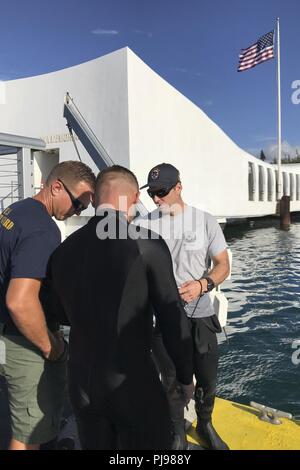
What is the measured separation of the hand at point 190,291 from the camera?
7.52 ft

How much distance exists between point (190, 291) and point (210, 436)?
3.15ft

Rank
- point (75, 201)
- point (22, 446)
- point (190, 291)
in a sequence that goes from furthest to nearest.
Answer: point (190, 291)
point (75, 201)
point (22, 446)

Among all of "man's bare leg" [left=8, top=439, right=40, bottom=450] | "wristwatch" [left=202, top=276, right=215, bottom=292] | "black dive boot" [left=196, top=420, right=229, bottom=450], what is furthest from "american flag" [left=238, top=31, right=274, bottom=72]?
A: "man's bare leg" [left=8, top=439, right=40, bottom=450]

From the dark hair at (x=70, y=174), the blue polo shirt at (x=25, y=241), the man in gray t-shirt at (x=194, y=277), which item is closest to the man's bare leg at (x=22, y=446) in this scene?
the blue polo shirt at (x=25, y=241)

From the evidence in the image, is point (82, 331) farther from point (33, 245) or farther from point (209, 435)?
point (209, 435)

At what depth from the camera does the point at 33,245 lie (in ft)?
5.45

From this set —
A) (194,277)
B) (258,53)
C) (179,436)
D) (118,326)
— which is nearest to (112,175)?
(118,326)

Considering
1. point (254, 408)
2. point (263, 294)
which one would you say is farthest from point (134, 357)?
point (263, 294)

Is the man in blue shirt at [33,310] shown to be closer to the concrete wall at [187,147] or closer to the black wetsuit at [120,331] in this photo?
the black wetsuit at [120,331]

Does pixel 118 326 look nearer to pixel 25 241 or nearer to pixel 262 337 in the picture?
pixel 25 241

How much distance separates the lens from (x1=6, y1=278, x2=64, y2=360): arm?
5.32 feet

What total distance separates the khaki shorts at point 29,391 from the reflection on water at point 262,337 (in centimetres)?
281

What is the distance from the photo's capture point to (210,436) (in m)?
2.33

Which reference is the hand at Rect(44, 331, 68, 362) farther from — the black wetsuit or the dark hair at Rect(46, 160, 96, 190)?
the dark hair at Rect(46, 160, 96, 190)
